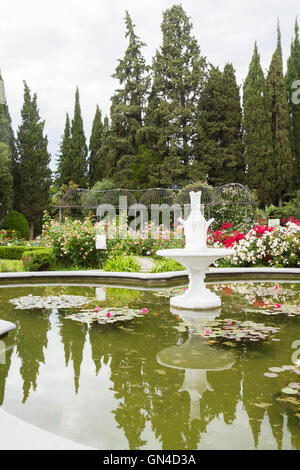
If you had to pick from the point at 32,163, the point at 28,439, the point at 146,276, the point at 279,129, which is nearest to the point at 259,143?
the point at 279,129

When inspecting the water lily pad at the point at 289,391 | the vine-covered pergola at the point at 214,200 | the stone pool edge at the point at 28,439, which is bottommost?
the water lily pad at the point at 289,391

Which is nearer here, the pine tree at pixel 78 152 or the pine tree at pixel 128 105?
the pine tree at pixel 128 105

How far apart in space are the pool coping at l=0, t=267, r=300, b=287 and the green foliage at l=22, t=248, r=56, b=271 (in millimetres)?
1203

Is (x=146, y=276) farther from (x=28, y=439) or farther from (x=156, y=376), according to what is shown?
(x=28, y=439)

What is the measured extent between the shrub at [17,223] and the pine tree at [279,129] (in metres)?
13.4

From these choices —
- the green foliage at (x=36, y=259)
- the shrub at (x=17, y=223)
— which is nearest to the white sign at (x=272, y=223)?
the green foliage at (x=36, y=259)

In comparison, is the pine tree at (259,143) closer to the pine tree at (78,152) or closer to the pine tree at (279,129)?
the pine tree at (279,129)

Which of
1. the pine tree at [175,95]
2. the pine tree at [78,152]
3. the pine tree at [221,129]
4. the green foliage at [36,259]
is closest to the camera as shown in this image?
the green foliage at [36,259]

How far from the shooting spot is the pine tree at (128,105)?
73.8 feet

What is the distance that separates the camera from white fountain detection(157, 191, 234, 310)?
5250 millimetres

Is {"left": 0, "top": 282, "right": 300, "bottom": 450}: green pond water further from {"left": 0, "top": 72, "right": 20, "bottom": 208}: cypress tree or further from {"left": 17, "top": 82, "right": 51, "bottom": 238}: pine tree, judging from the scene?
{"left": 0, "top": 72, "right": 20, "bottom": 208}: cypress tree

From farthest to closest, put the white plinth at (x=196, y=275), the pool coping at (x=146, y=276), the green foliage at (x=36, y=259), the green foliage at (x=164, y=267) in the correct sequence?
the green foliage at (x=36, y=259), the green foliage at (x=164, y=267), the pool coping at (x=146, y=276), the white plinth at (x=196, y=275)

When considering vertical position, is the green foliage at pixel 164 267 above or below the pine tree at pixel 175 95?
below
